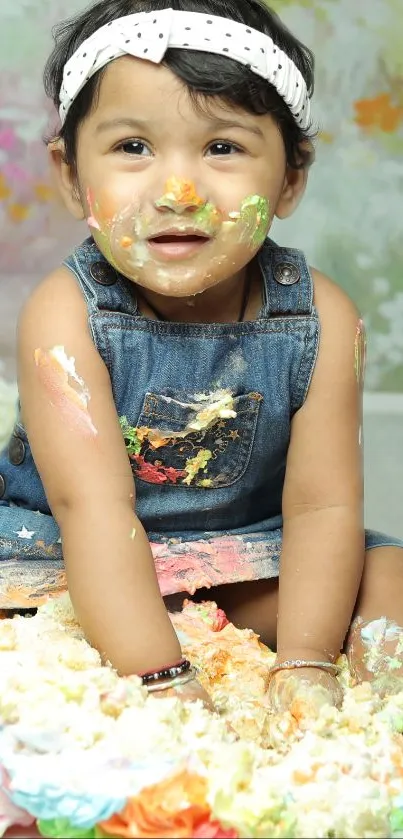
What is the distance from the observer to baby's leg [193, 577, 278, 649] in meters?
1.44

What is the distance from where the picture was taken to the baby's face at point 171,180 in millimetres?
1241

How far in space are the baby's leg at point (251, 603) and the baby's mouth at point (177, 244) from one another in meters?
0.42

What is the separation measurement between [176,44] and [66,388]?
372mm

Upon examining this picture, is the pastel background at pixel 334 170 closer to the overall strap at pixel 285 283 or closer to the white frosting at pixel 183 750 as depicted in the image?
the overall strap at pixel 285 283

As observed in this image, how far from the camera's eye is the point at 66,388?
1278 millimetres

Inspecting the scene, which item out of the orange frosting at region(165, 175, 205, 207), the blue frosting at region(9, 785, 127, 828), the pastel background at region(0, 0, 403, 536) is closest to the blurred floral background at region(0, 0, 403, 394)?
the pastel background at region(0, 0, 403, 536)

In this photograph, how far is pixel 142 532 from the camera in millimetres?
1237

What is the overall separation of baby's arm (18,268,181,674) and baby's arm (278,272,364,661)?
0.61 ft

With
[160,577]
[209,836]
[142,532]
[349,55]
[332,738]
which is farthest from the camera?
[349,55]

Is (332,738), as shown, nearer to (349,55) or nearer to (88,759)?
(88,759)

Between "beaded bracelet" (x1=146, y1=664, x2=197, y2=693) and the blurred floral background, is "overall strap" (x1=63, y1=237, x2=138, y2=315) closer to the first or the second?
"beaded bracelet" (x1=146, y1=664, x2=197, y2=693)

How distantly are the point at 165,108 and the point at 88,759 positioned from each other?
65 cm

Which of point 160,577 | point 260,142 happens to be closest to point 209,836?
point 160,577

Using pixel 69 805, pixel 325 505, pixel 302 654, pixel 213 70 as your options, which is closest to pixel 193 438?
pixel 325 505
